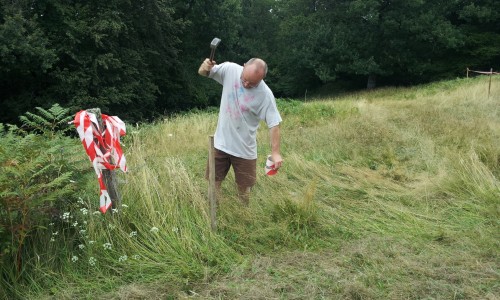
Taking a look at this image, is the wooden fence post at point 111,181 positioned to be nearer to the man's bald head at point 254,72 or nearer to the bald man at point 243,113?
the bald man at point 243,113

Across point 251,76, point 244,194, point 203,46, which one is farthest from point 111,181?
point 203,46

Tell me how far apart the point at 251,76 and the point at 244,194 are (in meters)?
1.21

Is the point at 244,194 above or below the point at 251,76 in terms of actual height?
below

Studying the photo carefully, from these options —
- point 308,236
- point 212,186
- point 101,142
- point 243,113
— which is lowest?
point 308,236

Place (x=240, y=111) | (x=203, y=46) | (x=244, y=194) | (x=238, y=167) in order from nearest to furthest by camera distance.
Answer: (x=240, y=111) < (x=238, y=167) < (x=244, y=194) < (x=203, y=46)

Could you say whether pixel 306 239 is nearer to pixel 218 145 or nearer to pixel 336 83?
pixel 218 145

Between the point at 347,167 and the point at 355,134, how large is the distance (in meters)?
2.09

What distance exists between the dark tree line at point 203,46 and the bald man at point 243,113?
1447cm

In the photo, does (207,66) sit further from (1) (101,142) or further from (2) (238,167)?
(1) (101,142)

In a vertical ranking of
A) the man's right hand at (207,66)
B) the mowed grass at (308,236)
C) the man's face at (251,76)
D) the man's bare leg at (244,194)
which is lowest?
the mowed grass at (308,236)

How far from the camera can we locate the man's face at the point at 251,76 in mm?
3576

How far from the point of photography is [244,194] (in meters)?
4.14

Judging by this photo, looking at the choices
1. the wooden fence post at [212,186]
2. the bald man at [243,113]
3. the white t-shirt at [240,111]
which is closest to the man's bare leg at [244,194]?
the bald man at [243,113]

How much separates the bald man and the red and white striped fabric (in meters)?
0.95
